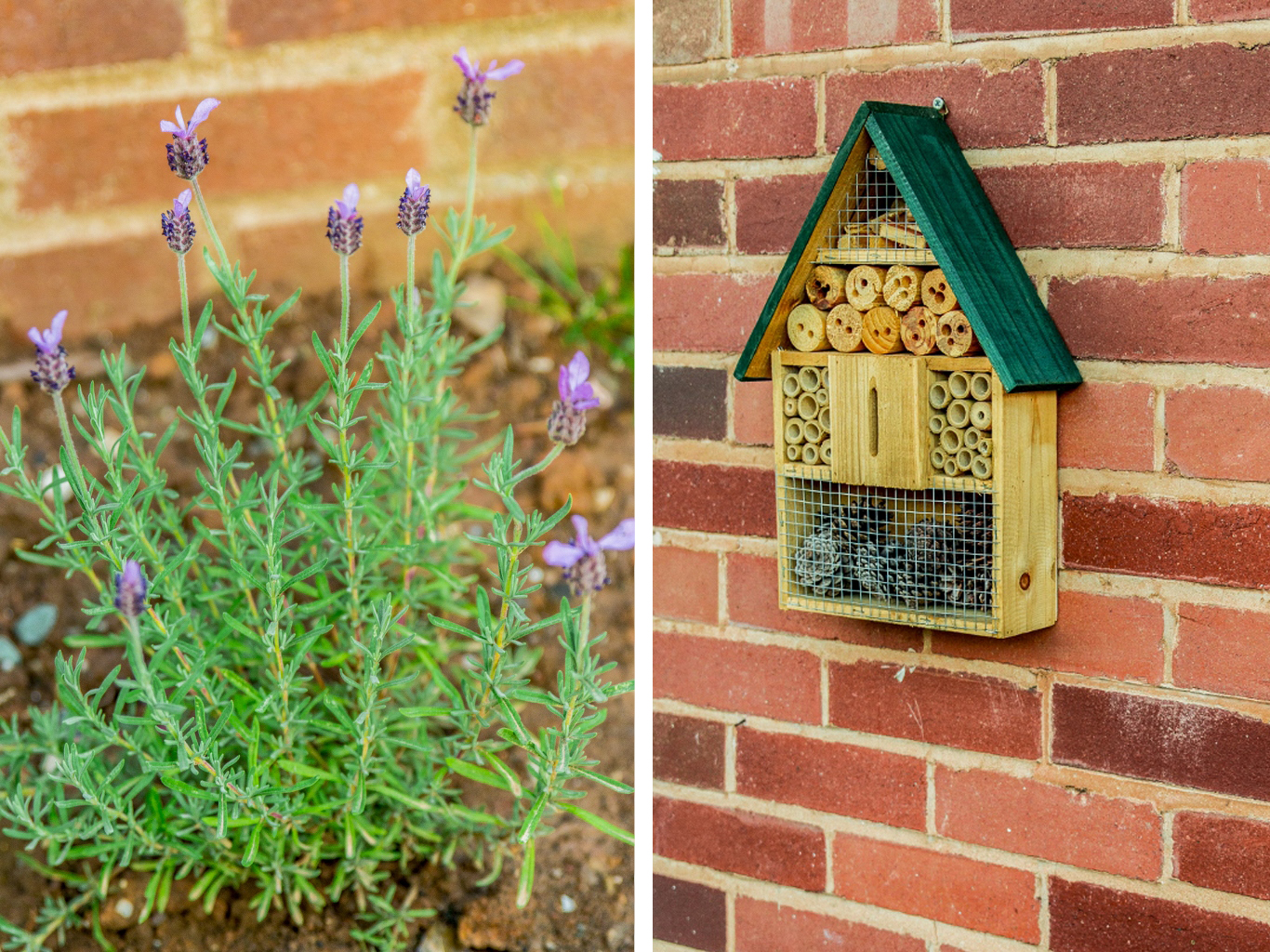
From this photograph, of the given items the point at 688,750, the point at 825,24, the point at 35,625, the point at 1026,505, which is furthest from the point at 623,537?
the point at 35,625

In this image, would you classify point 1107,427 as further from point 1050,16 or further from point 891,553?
point 1050,16

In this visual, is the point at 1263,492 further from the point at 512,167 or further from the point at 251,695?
the point at 512,167

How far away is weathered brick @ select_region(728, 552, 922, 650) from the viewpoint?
1338mm

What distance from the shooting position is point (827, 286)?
118 cm

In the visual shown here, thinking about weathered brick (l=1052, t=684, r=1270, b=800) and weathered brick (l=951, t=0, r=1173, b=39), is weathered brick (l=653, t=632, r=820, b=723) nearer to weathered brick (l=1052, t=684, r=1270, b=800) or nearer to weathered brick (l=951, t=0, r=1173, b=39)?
weathered brick (l=1052, t=684, r=1270, b=800)

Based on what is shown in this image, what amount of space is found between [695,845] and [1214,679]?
649 mm

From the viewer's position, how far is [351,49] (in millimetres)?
2152

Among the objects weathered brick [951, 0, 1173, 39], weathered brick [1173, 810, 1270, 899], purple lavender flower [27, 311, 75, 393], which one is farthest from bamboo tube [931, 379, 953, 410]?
purple lavender flower [27, 311, 75, 393]

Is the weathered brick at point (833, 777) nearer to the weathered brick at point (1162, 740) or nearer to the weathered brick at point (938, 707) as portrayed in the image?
the weathered brick at point (938, 707)

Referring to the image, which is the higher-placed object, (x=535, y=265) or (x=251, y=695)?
(x=535, y=265)

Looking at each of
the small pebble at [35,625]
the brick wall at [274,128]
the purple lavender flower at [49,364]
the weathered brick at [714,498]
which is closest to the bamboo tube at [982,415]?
the weathered brick at [714,498]

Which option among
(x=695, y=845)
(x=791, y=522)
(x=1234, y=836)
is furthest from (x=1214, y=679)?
(x=695, y=845)

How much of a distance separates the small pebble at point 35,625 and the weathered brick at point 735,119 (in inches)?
47.9

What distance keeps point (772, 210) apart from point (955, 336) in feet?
1.09
